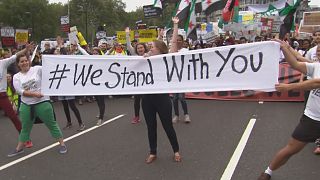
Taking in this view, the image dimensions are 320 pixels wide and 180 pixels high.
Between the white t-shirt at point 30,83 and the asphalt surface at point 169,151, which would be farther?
the white t-shirt at point 30,83

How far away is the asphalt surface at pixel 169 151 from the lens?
5379 millimetres

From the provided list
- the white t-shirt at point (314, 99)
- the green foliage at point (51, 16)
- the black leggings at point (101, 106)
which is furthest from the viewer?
the green foliage at point (51, 16)

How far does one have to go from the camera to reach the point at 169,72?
5906 mm

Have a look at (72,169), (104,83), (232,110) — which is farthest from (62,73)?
(232,110)

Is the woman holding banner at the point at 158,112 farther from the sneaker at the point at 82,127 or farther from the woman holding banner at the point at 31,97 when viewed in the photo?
the sneaker at the point at 82,127

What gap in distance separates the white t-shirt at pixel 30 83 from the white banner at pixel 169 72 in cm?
9

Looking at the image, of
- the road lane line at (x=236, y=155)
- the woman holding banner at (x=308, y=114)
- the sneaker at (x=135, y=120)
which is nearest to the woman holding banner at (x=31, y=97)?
the sneaker at (x=135, y=120)

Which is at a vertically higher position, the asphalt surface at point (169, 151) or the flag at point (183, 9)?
the flag at point (183, 9)

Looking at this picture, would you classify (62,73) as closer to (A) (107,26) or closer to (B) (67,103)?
(B) (67,103)

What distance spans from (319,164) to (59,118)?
20.2ft

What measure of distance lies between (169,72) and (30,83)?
2.10 m

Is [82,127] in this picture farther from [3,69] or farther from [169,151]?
[169,151]

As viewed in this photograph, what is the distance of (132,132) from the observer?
309 inches

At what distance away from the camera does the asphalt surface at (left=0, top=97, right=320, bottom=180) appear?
538cm
